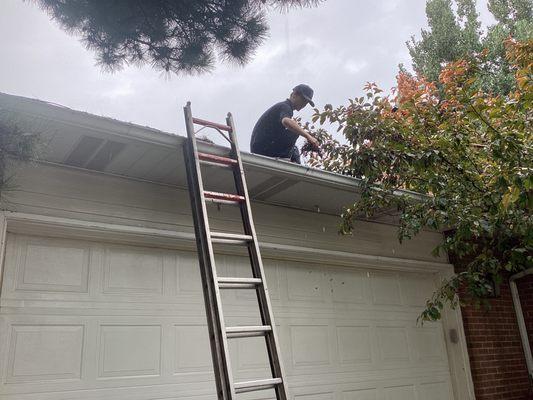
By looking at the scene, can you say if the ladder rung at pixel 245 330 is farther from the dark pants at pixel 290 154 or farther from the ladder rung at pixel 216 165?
the dark pants at pixel 290 154

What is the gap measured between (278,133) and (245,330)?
248 centimetres

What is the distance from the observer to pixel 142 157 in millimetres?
3924

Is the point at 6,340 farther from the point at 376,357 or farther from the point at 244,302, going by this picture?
the point at 376,357

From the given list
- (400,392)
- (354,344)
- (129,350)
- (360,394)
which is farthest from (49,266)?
(400,392)

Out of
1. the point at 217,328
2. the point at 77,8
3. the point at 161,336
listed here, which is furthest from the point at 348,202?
the point at 77,8

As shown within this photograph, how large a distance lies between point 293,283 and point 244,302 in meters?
0.66

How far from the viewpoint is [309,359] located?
4934 millimetres

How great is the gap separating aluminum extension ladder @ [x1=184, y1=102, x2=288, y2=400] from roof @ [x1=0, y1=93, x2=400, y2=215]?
0.17 meters

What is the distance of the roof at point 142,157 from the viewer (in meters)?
3.24

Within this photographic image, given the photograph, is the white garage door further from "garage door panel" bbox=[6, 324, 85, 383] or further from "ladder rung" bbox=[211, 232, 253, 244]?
"ladder rung" bbox=[211, 232, 253, 244]

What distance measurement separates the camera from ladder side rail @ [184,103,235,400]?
9.32 ft

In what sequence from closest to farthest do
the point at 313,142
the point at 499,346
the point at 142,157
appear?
the point at 142,157
the point at 313,142
the point at 499,346

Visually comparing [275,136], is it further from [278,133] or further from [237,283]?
[237,283]

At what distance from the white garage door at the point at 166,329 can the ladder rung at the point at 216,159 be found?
1.05m
